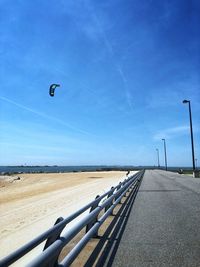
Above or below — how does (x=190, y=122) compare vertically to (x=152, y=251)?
above

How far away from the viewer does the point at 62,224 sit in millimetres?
4645

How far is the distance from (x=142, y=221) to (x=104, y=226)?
1.21m

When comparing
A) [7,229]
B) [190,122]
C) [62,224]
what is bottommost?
[7,229]

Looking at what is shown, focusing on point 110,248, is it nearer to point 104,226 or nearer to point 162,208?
point 104,226

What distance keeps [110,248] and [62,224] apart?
2093 millimetres

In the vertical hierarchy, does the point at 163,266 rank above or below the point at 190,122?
below

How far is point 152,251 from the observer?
6090 millimetres

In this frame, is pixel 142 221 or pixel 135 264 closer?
pixel 135 264

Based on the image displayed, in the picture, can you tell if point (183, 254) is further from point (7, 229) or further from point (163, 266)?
point (7, 229)

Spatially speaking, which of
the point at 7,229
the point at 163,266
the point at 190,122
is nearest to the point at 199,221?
the point at 163,266

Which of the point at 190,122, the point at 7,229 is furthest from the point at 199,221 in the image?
the point at 190,122

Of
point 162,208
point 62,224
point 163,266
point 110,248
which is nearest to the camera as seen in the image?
point 62,224

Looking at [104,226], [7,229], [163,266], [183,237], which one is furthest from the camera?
[7,229]

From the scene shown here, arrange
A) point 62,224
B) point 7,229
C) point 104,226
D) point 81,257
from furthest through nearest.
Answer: point 7,229, point 104,226, point 81,257, point 62,224
